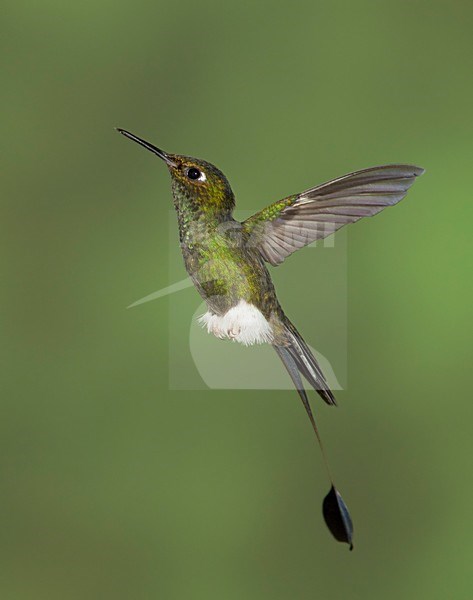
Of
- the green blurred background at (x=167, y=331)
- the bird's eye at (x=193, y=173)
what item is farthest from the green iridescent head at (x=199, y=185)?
the green blurred background at (x=167, y=331)

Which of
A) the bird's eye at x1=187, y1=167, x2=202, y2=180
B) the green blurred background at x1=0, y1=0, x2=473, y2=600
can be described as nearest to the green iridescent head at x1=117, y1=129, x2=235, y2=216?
the bird's eye at x1=187, y1=167, x2=202, y2=180

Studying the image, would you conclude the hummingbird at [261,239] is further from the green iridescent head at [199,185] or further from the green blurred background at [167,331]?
the green blurred background at [167,331]

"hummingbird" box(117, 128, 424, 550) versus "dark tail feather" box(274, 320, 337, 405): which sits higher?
"hummingbird" box(117, 128, 424, 550)

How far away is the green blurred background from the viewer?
1.36 metres

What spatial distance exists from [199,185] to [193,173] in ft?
0.05

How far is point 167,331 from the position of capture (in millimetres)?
1335

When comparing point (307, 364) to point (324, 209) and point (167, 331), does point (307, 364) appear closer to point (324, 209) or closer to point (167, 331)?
point (324, 209)

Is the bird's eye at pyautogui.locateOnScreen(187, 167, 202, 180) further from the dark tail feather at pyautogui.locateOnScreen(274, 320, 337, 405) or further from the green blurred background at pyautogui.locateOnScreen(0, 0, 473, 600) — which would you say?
the green blurred background at pyautogui.locateOnScreen(0, 0, 473, 600)

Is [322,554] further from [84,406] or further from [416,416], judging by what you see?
[84,406]

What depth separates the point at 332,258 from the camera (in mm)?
1017

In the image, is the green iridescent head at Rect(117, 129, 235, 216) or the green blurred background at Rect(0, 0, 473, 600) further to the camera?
the green blurred background at Rect(0, 0, 473, 600)

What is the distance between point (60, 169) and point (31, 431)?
0.44 meters

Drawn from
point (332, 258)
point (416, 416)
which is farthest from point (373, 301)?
point (332, 258)

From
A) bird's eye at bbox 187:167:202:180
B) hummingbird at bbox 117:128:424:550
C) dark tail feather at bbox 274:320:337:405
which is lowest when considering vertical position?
dark tail feather at bbox 274:320:337:405
